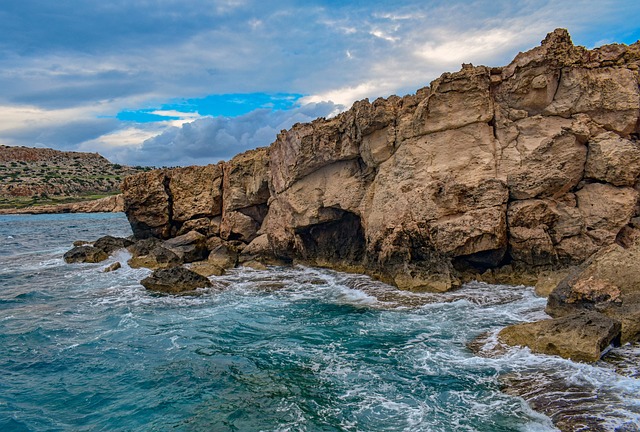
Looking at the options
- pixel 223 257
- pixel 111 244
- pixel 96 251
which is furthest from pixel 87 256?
pixel 223 257

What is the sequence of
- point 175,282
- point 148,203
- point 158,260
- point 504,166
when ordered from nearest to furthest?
point 504,166 < point 175,282 < point 158,260 < point 148,203

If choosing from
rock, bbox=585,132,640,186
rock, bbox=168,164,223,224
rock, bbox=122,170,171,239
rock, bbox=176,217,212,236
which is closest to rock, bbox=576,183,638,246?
rock, bbox=585,132,640,186

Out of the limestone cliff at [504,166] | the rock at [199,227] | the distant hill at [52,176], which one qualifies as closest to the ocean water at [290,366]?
the limestone cliff at [504,166]

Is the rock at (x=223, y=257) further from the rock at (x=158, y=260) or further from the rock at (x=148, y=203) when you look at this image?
the rock at (x=148, y=203)

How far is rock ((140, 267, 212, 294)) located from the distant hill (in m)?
105

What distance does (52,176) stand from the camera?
139375mm

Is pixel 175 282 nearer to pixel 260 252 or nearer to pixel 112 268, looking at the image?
pixel 112 268

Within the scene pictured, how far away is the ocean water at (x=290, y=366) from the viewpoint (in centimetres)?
1091

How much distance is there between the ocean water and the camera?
10906 mm

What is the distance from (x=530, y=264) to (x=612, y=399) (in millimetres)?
11195

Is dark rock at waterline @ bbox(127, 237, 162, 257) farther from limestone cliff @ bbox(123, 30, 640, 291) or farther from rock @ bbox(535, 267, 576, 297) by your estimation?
rock @ bbox(535, 267, 576, 297)

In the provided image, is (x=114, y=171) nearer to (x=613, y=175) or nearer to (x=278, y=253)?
(x=278, y=253)

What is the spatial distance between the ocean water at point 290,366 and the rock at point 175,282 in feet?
2.12

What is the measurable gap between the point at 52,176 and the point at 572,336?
153727 mm
